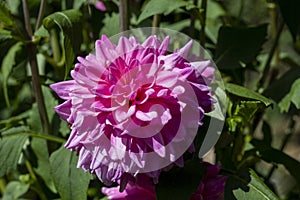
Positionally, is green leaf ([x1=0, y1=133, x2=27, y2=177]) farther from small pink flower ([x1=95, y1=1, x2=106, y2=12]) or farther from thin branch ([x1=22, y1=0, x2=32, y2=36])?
small pink flower ([x1=95, y1=1, x2=106, y2=12])

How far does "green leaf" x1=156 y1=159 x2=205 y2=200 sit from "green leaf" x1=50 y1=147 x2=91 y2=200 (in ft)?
0.41

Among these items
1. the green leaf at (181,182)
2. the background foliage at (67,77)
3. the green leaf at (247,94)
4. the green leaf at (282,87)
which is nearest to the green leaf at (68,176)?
the background foliage at (67,77)

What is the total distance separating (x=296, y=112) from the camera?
108cm

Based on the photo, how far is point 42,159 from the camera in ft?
3.76

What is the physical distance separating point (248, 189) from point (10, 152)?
0.39 meters

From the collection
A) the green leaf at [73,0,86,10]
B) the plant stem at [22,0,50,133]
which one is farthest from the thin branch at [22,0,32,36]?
the green leaf at [73,0,86,10]

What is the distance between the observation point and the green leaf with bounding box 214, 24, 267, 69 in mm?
1084

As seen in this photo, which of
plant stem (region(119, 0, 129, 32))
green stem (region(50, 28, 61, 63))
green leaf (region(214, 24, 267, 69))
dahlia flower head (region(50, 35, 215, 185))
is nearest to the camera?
dahlia flower head (region(50, 35, 215, 185))

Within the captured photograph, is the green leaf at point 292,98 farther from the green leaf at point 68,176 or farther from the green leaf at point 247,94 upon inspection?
the green leaf at point 68,176

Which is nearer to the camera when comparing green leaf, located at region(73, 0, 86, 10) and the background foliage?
the background foliage

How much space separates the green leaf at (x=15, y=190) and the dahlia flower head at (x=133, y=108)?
399 millimetres

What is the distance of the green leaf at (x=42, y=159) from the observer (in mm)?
1133

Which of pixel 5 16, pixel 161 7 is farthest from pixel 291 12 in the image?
pixel 5 16

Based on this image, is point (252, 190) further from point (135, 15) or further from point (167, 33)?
point (135, 15)
